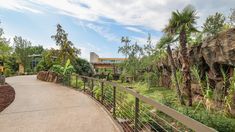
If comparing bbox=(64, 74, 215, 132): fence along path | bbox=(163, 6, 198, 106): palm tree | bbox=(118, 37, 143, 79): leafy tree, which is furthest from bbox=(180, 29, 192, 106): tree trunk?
bbox=(118, 37, 143, 79): leafy tree

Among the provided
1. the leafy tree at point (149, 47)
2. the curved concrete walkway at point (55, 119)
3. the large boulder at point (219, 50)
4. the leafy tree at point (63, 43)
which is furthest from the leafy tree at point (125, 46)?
the curved concrete walkway at point (55, 119)

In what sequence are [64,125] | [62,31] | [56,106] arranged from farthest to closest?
[62,31] < [56,106] < [64,125]

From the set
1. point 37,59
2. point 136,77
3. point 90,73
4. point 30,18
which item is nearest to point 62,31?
point 30,18

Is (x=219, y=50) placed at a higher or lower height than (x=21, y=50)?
lower

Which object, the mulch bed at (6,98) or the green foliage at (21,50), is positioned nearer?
the mulch bed at (6,98)

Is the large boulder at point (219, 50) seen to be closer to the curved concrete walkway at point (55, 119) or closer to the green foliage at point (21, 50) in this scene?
the curved concrete walkway at point (55, 119)

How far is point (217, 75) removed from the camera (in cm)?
1041

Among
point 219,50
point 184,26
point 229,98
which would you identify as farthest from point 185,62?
point 229,98

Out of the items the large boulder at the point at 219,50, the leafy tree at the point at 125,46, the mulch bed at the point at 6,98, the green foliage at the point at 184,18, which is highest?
the leafy tree at the point at 125,46

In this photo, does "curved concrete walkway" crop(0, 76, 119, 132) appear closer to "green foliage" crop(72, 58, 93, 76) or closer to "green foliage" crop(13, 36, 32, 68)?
"green foliage" crop(72, 58, 93, 76)

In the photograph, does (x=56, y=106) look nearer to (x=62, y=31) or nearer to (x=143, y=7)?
(x=143, y=7)

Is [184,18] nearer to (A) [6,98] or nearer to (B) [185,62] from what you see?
(B) [185,62]

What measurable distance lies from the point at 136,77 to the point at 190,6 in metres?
16.3

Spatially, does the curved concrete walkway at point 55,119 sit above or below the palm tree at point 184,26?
below
